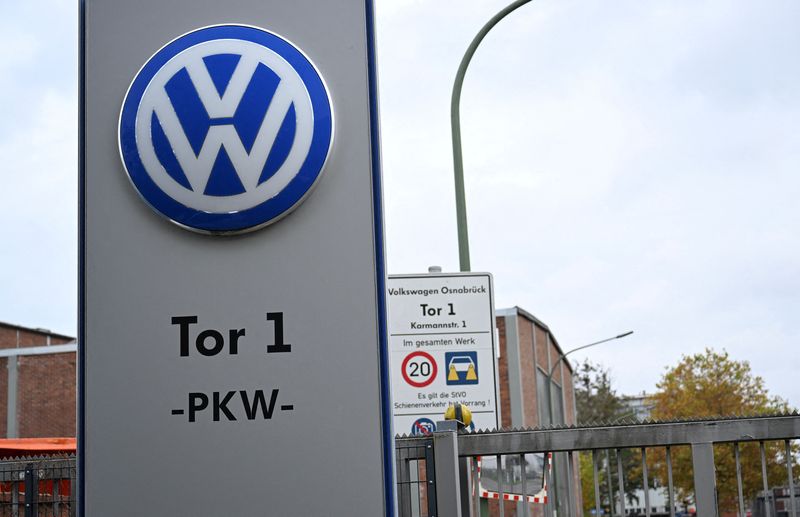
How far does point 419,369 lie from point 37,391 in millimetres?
33506

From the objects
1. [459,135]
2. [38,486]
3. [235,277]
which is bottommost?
[38,486]

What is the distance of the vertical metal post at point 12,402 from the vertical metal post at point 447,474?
3829 cm

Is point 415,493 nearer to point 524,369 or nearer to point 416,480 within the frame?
point 416,480

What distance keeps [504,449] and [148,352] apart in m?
2.09

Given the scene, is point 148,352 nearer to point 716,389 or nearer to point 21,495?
point 21,495

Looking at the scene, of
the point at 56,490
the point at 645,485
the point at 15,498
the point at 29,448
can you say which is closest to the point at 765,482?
the point at 645,485

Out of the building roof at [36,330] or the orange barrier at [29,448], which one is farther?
the building roof at [36,330]

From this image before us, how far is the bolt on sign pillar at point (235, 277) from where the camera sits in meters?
2.67

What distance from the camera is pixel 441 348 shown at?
30.3ft

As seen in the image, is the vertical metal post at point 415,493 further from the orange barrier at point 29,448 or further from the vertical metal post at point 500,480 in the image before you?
the orange barrier at point 29,448

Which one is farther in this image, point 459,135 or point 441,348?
point 459,135

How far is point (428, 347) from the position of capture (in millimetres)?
9219

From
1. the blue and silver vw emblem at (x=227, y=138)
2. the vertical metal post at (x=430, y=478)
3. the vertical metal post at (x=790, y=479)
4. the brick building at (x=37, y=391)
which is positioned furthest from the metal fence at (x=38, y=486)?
the brick building at (x=37, y=391)

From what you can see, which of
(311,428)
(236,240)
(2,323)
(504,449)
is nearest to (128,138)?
(236,240)
